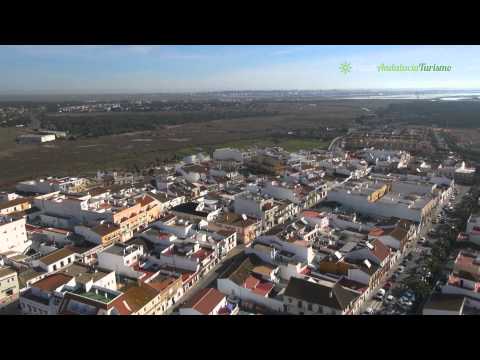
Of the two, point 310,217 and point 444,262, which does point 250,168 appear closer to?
point 310,217

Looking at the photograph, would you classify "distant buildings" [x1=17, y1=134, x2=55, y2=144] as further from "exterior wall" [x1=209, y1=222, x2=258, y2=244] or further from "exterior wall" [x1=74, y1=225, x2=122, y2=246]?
"exterior wall" [x1=209, y1=222, x2=258, y2=244]

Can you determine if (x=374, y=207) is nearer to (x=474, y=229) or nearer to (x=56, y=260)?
(x=474, y=229)

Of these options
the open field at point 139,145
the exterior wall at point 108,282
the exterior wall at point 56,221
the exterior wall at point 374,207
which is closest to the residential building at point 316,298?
the exterior wall at point 108,282

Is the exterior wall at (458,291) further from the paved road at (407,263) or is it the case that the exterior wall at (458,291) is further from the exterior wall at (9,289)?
the exterior wall at (9,289)

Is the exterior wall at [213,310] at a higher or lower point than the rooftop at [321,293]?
lower

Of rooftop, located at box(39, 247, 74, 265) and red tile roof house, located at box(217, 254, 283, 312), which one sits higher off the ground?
rooftop, located at box(39, 247, 74, 265)

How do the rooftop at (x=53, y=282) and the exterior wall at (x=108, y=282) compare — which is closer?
the rooftop at (x=53, y=282)

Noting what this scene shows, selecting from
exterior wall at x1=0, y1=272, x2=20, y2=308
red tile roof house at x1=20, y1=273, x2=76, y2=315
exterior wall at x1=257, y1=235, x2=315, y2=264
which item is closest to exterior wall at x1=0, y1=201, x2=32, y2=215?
exterior wall at x1=0, y1=272, x2=20, y2=308
